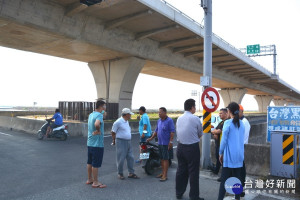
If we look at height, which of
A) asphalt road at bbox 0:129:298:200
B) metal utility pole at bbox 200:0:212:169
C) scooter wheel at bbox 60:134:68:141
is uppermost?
metal utility pole at bbox 200:0:212:169

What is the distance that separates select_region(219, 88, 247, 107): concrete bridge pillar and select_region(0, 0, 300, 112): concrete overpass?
77.3ft

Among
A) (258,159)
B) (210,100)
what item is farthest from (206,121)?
(258,159)

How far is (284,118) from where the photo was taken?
31.0ft

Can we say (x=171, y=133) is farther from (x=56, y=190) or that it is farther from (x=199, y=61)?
(x=199, y=61)

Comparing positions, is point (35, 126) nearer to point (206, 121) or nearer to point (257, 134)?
point (206, 121)

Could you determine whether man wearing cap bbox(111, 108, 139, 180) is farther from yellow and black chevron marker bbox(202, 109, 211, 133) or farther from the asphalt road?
yellow and black chevron marker bbox(202, 109, 211, 133)

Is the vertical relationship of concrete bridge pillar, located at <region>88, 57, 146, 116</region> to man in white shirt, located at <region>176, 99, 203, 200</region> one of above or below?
above

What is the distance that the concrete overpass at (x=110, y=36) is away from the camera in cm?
1288

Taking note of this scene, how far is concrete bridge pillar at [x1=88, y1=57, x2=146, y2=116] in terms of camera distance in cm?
2005

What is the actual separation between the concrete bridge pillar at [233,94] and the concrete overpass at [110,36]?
23560 mm

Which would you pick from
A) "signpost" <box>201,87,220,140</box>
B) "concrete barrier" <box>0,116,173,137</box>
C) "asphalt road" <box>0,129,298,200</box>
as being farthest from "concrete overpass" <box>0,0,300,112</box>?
"signpost" <box>201,87,220,140</box>

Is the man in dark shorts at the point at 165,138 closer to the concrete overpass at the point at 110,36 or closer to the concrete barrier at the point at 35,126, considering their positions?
the concrete overpass at the point at 110,36

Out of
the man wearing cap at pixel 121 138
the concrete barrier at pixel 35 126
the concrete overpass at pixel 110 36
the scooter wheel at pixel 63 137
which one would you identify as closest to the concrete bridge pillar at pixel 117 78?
the concrete overpass at pixel 110 36

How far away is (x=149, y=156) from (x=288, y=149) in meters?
3.55
